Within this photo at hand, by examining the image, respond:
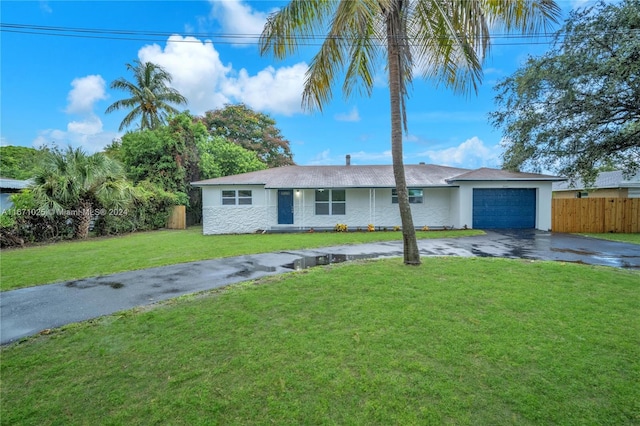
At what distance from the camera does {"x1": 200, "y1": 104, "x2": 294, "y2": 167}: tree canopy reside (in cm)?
3036

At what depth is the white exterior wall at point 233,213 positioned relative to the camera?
52.1ft

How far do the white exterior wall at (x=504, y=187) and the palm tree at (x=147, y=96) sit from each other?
23.3 meters

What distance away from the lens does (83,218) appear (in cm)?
1380

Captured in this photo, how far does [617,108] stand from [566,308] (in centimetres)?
1036

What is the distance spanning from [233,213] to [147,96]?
Result: 16013mm

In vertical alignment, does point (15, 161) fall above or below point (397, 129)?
above

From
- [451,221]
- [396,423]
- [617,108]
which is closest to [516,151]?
[617,108]

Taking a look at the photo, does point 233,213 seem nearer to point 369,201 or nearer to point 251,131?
point 369,201

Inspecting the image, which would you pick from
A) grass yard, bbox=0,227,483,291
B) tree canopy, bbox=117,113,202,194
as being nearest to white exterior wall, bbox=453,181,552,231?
grass yard, bbox=0,227,483,291

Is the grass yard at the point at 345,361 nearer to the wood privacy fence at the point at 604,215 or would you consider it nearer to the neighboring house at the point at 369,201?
the neighboring house at the point at 369,201

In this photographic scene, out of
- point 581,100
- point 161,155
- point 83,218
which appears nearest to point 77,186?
point 83,218

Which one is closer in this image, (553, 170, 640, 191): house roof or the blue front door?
the blue front door

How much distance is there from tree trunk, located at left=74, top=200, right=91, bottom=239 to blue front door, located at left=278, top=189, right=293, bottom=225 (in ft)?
30.2

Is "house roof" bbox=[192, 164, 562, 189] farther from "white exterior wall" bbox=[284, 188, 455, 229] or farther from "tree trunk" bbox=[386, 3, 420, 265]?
"tree trunk" bbox=[386, 3, 420, 265]
